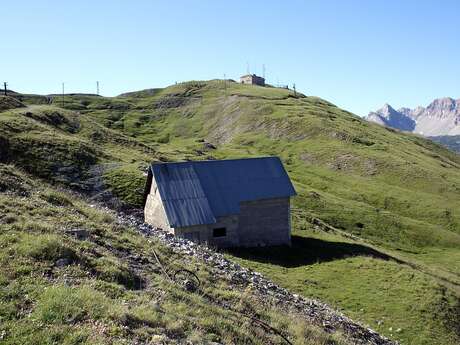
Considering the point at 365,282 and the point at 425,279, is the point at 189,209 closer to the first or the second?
the point at 365,282

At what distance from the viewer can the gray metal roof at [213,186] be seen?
1630 inches

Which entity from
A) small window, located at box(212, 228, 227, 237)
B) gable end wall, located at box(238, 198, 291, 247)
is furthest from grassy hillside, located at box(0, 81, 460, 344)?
small window, located at box(212, 228, 227, 237)

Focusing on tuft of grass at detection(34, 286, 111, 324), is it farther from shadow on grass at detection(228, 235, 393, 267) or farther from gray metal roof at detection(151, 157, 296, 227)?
shadow on grass at detection(228, 235, 393, 267)

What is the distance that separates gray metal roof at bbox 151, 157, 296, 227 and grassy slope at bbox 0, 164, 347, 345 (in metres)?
18.3

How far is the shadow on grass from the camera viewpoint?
136 ft

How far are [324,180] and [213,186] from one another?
178ft

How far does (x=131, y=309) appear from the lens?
43.4 ft

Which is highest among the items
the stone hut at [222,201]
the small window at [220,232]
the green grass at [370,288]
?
the stone hut at [222,201]

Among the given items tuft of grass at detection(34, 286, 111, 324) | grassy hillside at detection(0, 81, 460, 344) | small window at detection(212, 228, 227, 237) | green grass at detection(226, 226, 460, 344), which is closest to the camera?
tuft of grass at detection(34, 286, 111, 324)

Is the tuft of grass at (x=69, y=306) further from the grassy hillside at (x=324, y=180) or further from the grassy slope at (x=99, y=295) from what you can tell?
the grassy hillside at (x=324, y=180)

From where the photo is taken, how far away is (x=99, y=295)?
43.8ft

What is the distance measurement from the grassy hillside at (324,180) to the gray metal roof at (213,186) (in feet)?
17.6

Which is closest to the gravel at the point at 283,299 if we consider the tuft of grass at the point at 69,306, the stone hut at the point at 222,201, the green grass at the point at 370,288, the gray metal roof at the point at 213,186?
the green grass at the point at 370,288

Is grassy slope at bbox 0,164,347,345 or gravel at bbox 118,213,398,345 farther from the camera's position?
gravel at bbox 118,213,398,345
